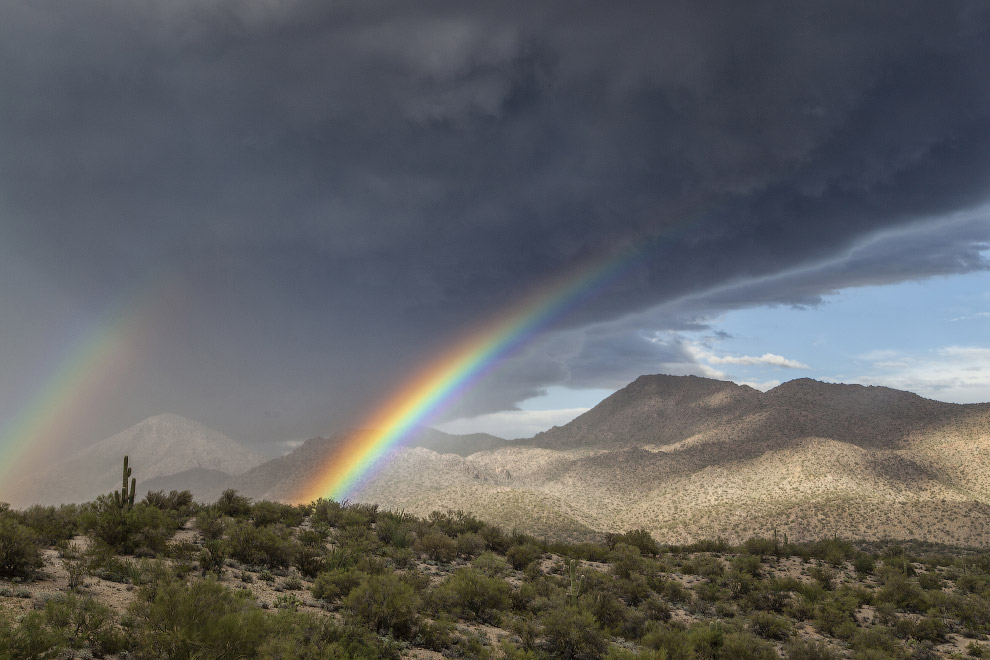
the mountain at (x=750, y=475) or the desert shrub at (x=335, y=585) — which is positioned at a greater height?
the desert shrub at (x=335, y=585)

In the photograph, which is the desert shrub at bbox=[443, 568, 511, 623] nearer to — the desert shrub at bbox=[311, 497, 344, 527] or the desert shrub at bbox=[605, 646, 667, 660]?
the desert shrub at bbox=[605, 646, 667, 660]

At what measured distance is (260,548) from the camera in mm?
19469

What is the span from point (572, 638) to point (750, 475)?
8785 centimetres

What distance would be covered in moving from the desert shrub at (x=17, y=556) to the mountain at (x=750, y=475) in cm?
5434

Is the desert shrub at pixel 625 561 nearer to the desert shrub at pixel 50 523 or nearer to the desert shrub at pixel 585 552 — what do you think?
the desert shrub at pixel 585 552

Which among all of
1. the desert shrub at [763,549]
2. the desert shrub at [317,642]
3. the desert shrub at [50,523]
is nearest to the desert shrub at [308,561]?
the desert shrub at [317,642]

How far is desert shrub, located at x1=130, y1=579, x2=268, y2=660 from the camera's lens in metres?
9.88

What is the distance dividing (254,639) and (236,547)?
32.4 feet

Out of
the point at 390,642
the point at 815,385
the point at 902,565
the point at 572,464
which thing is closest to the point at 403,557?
the point at 390,642

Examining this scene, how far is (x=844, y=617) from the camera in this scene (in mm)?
21734

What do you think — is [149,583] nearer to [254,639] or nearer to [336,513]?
[254,639]

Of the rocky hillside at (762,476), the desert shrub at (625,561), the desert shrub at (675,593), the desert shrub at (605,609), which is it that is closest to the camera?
the desert shrub at (605,609)

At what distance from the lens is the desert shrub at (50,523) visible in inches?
691

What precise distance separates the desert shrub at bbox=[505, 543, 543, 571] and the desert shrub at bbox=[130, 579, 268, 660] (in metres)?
16.5
